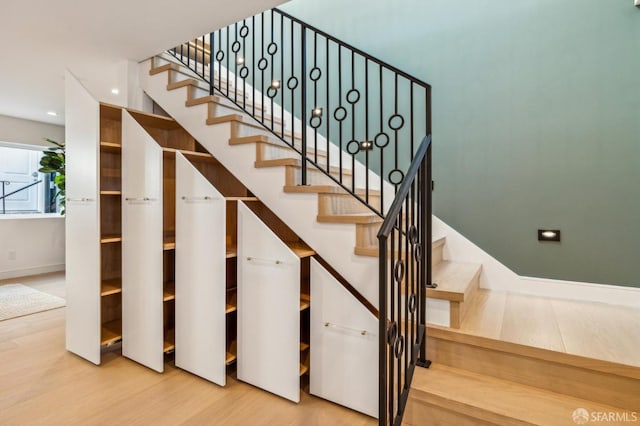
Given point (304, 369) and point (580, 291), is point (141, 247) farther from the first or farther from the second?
point (580, 291)

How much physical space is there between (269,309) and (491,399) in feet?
3.99

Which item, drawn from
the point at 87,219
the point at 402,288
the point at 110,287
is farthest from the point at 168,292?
the point at 402,288

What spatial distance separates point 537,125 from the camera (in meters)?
2.58

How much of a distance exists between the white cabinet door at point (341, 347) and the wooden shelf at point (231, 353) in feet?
1.85

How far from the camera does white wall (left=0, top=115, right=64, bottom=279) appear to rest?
4762mm

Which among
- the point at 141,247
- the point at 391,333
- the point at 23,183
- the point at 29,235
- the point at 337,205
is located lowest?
the point at 391,333

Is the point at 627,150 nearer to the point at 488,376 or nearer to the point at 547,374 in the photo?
the point at 547,374

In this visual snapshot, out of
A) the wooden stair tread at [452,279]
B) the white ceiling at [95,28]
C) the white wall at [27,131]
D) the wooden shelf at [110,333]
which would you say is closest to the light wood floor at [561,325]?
the wooden stair tread at [452,279]

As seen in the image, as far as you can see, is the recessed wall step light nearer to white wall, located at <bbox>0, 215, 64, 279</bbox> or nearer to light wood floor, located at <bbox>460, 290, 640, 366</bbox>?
light wood floor, located at <bbox>460, 290, 640, 366</bbox>

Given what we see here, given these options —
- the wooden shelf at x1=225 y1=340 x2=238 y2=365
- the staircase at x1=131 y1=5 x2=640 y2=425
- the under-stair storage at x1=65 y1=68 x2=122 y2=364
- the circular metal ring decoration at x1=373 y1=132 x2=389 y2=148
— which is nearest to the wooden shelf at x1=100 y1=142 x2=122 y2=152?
the under-stair storage at x1=65 y1=68 x2=122 y2=364

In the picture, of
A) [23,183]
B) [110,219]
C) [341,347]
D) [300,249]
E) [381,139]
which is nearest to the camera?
[341,347]

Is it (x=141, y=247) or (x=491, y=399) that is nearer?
(x=491, y=399)
